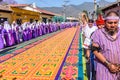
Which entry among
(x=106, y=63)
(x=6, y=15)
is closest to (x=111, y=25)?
(x=106, y=63)

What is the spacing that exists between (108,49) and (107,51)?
0.03m

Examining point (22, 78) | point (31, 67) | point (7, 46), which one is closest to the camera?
point (22, 78)

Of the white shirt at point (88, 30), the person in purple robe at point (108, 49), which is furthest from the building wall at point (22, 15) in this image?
the person in purple robe at point (108, 49)

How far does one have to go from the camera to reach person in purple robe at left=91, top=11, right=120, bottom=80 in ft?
10.8

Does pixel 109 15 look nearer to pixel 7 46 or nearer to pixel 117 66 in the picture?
pixel 117 66

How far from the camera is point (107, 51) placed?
10.9 feet

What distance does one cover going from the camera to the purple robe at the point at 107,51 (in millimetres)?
3307

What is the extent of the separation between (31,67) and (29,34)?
1398 cm

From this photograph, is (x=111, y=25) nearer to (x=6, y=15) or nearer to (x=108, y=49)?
(x=108, y=49)

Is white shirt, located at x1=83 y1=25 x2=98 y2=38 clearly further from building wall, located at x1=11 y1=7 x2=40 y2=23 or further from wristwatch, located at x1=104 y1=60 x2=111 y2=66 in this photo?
building wall, located at x1=11 y1=7 x2=40 y2=23

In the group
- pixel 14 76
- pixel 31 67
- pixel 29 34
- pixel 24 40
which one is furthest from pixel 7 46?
pixel 14 76

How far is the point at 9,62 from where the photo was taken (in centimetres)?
1046

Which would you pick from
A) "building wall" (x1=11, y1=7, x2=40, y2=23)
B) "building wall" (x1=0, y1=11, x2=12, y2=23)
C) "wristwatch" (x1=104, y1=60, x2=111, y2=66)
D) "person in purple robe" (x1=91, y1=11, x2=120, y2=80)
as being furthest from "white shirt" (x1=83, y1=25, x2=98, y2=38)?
"building wall" (x1=11, y1=7, x2=40, y2=23)

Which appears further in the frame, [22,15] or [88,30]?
[22,15]
